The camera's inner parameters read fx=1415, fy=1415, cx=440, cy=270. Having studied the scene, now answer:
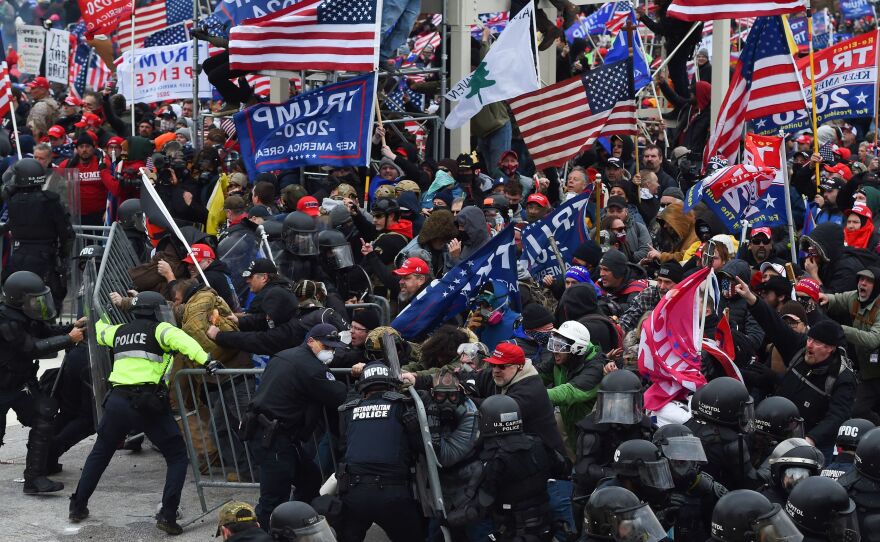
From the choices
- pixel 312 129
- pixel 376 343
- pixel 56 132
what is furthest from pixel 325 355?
pixel 56 132

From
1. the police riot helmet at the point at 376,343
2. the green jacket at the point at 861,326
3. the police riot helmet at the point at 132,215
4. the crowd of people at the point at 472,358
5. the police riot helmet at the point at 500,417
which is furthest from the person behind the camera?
the police riot helmet at the point at 132,215

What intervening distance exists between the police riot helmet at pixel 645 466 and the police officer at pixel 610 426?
0.70 meters

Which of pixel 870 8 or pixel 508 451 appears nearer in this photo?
pixel 508 451

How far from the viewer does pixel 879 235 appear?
1268 centimetres

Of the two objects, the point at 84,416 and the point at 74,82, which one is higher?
the point at 74,82

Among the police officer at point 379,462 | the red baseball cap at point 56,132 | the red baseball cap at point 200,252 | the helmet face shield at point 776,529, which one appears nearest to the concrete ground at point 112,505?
the police officer at point 379,462

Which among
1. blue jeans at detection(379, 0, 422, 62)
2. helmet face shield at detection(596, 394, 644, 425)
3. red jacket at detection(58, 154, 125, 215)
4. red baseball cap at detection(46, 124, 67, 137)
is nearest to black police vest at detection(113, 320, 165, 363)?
helmet face shield at detection(596, 394, 644, 425)

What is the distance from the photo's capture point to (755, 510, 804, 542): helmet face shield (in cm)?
636

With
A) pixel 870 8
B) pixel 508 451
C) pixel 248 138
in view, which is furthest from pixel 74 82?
pixel 508 451

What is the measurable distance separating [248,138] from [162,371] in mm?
4439

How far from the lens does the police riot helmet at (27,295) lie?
1064 centimetres

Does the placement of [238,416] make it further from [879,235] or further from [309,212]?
[879,235]

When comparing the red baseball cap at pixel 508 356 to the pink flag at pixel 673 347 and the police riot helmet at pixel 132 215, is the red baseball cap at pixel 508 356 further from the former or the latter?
the police riot helmet at pixel 132 215

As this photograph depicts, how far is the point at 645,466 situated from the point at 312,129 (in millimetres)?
7146
